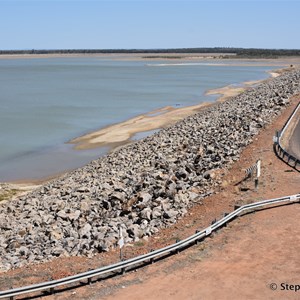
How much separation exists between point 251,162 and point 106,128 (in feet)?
86.6

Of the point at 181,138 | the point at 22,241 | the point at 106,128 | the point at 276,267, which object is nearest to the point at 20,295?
the point at 22,241

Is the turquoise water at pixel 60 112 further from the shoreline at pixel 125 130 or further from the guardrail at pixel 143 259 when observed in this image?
the guardrail at pixel 143 259

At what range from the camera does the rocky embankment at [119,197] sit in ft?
52.4

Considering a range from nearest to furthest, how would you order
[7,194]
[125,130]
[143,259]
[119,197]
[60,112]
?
[143,259] → [119,197] → [7,194] → [125,130] → [60,112]

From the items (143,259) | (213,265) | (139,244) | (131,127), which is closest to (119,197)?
(139,244)

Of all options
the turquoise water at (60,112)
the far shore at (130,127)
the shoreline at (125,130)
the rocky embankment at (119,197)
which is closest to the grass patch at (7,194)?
the rocky embankment at (119,197)

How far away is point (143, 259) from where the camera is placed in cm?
1300

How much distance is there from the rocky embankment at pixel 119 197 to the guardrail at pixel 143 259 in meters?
2.05

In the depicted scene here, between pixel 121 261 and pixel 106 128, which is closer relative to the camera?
pixel 121 261

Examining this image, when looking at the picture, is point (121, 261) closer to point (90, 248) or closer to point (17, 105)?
point (90, 248)

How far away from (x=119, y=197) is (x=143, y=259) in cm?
768

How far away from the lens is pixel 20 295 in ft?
39.1

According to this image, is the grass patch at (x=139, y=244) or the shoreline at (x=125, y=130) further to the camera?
the shoreline at (x=125, y=130)

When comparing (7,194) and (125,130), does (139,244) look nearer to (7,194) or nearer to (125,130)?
(7,194)
